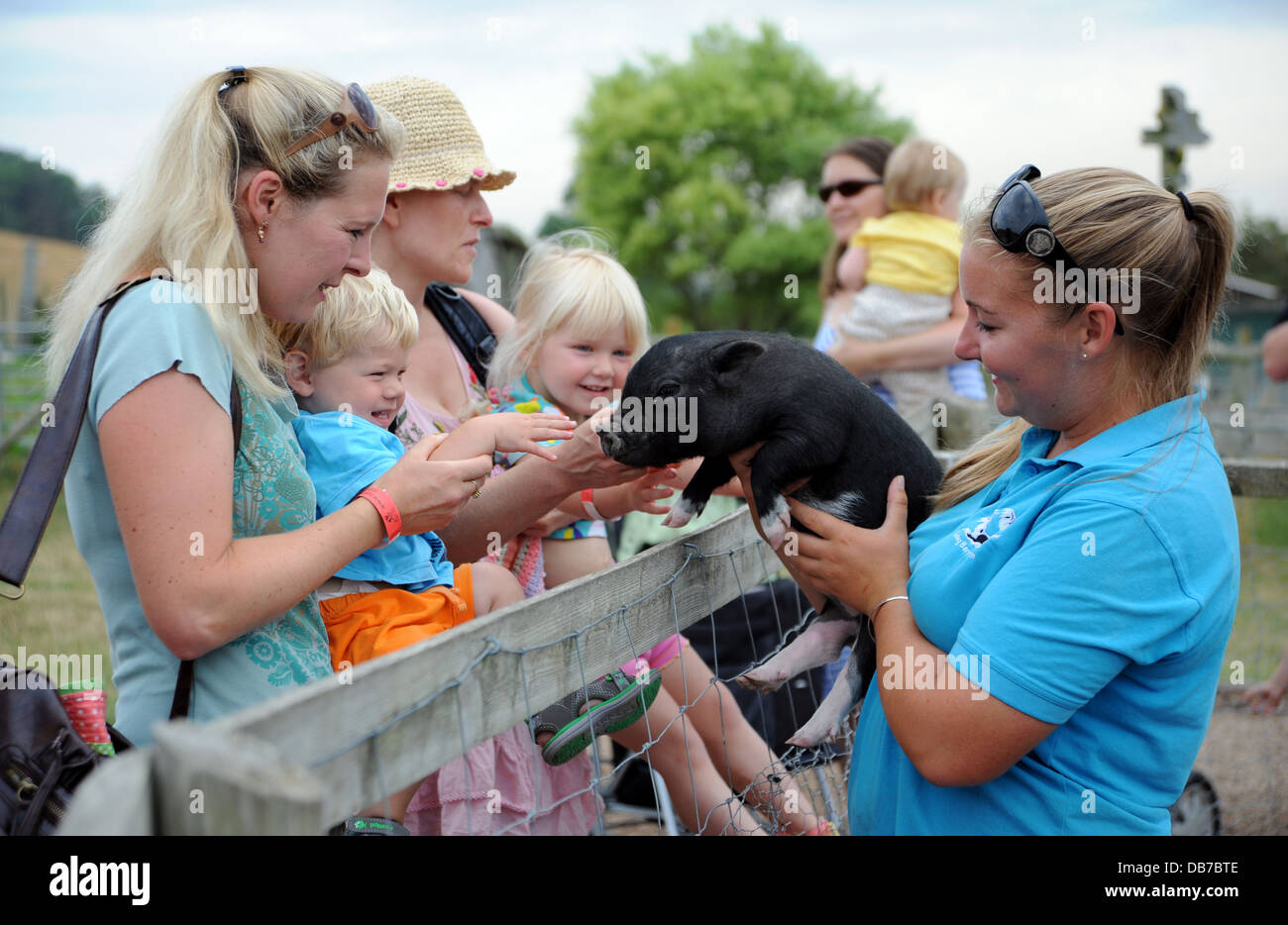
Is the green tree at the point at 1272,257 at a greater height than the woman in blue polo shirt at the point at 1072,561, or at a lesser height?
lesser

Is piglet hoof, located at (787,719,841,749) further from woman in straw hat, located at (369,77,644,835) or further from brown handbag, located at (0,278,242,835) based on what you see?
brown handbag, located at (0,278,242,835)

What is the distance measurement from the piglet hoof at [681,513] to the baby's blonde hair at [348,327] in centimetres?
90

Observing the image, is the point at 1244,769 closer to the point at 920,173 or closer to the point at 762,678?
the point at 920,173

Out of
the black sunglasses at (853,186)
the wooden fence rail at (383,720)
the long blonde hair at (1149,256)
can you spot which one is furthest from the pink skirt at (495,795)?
the black sunglasses at (853,186)

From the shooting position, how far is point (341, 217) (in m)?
2.17

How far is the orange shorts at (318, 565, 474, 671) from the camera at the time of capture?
2.53 metres

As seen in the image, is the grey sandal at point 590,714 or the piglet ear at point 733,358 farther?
the piglet ear at point 733,358

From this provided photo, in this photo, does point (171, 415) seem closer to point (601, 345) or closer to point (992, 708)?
point (992, 708)

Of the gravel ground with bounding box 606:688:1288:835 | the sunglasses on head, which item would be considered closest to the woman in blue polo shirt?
the sunglasses on head

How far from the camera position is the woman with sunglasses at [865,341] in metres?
5.36

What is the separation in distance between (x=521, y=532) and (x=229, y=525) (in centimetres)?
161

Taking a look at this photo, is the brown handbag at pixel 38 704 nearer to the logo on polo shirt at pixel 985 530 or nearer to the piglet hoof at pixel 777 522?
the piglet hoof at pixel 777 522
